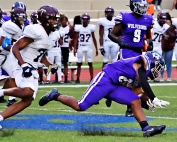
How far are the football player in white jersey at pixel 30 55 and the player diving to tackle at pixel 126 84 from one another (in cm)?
33

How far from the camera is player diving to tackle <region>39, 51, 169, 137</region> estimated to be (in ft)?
22.5

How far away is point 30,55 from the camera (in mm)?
7520

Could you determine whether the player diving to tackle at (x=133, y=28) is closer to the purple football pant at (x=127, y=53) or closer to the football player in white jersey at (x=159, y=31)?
the purple football pant at (x=127, y=53)

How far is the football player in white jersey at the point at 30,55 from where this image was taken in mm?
7180

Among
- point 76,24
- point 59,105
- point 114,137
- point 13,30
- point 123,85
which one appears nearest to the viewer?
point 114,137

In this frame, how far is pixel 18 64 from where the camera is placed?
741 cm

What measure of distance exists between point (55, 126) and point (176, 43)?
357 inches

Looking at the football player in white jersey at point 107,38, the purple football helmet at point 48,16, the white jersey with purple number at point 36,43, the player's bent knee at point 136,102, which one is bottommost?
the football player in white jersey at point 107,38

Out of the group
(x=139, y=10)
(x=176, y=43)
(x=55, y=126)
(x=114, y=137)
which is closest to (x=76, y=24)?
(x=176, y=43)

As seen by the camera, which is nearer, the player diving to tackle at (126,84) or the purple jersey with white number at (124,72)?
the player diving to tackle at (126,84)

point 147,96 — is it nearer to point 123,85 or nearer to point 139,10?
point 123,85

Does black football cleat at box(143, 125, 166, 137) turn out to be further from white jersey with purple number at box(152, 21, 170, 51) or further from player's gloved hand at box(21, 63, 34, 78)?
white jersey with purple number at box(152, 21, 170, 51)

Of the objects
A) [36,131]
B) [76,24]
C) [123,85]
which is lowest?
[76,24]

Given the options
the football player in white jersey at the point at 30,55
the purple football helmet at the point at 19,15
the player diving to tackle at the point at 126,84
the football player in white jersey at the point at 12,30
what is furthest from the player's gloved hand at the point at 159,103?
the purple football helmet at the point at 19,15
